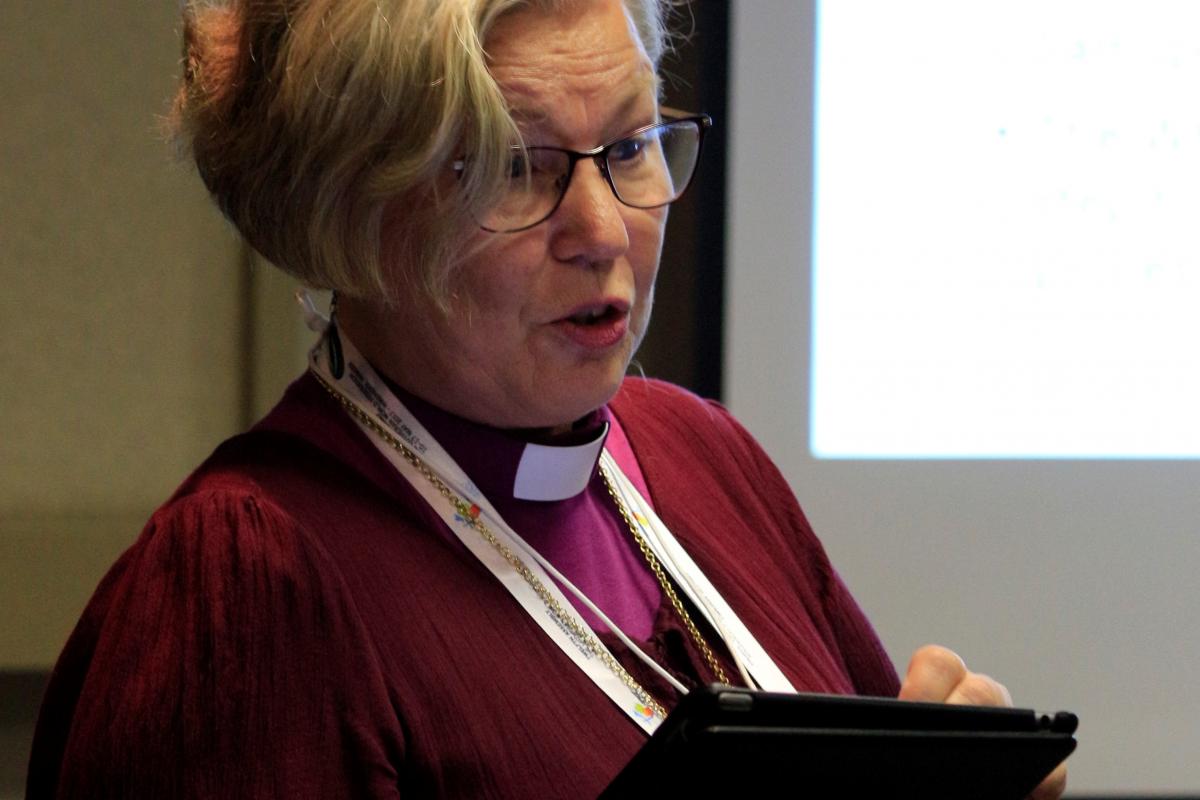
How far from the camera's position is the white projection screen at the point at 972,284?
2.45 metres

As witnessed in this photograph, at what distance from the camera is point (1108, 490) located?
2.49 meters

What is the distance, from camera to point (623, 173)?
1.09 m

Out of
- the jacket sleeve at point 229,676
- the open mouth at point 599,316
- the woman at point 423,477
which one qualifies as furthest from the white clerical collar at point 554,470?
the jacket sleeve at point 229,676

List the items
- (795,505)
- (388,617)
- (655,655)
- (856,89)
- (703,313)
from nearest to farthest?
(388,617) < (655,655) < (795,505) < (856,89) < (703,313)

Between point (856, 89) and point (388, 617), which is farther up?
point (856, 89)

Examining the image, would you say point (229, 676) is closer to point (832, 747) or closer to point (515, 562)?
point (515, 562)

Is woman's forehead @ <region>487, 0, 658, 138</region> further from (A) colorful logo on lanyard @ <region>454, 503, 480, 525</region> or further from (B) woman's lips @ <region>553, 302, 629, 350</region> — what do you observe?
(A) colorful logo on lanyard @ <region>454, 503, 480, 525</region>

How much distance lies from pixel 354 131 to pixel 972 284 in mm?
1728

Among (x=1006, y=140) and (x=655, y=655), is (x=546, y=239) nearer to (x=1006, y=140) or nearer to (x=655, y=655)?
(x=655, y=655)

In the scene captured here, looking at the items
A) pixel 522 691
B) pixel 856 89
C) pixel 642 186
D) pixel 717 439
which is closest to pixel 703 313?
pixel 856 89

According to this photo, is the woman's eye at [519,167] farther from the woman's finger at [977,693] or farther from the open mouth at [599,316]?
the woman's finger at [977,693]

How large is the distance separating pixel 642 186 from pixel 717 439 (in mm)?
350

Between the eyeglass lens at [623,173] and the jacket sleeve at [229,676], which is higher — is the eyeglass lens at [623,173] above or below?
above

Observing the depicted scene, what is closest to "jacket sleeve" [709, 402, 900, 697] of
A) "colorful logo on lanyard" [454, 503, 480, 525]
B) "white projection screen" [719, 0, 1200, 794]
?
"colorful logo on lanyard" [454, 503, 480, 525]
